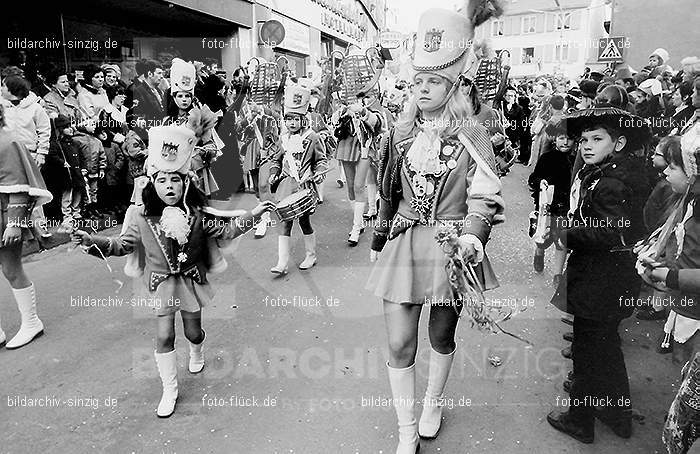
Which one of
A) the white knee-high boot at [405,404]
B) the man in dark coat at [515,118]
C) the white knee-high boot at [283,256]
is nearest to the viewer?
the white knee-high boot at [405,404]

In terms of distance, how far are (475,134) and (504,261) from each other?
4078 millimetres

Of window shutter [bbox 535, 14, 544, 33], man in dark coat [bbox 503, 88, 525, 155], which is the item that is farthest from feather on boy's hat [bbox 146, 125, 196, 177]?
window shutter [bbox 535, 14, 544, 33]

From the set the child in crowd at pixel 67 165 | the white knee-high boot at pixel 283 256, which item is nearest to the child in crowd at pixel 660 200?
the white knee-high boot at pixel 283 256

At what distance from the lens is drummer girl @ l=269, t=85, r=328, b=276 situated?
19.6ft

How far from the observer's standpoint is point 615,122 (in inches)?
125

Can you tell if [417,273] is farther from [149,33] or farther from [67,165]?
[149,33]

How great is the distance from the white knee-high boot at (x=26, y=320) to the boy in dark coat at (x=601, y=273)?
166 inches

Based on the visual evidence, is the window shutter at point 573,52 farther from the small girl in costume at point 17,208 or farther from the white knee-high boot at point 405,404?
the white knee-high boot at point 405,404

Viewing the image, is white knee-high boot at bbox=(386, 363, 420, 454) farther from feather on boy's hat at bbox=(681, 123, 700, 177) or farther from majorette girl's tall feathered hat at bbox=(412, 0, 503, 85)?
feather on boy's hat at bbox=(681, 123, 700, 177)

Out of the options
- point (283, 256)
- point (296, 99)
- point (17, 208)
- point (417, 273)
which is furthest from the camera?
point (283, 256)

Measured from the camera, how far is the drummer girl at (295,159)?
598cm

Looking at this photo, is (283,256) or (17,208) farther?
(283,256)

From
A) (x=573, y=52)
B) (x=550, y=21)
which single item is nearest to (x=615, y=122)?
(x=573, y=52)

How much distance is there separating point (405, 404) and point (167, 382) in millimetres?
1634
